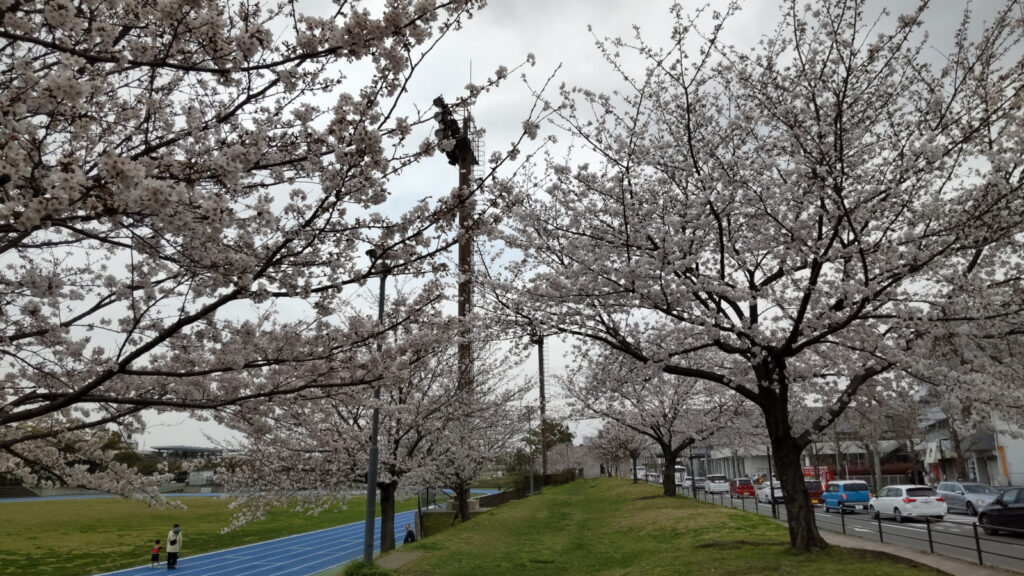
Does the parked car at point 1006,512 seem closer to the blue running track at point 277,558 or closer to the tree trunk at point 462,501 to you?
the tree trunk at point 462,501

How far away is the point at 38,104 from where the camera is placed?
3453 mm

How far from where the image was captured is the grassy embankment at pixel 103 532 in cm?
2880

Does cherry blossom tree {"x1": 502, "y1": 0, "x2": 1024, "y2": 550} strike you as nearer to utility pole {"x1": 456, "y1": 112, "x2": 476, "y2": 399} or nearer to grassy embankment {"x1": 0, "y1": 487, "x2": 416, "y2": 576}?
utility pole {"x1": 456, "y1": 112, "x2": 476, "y2": 399}

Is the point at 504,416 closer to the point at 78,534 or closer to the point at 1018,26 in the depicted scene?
the point at 1018,26

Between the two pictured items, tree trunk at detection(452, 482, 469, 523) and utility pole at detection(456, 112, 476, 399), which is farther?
tree trunk at detection(452, 482, 469, 523)

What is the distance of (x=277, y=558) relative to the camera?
96.6 ft

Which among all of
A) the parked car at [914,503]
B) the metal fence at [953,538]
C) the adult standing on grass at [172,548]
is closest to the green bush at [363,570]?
the metal fence at [953,538]

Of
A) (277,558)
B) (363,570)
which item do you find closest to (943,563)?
(363,570)

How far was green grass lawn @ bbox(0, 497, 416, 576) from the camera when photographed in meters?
28.8

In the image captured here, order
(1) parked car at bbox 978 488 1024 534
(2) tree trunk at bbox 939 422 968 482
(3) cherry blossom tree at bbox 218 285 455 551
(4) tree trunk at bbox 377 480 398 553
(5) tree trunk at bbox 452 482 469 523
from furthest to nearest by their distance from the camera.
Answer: (2) tree trunk at bbox 939 422 968 482 < (5) tree trunk at bbox 452 482 469 523 < (4) tree trunk at bbox 377 480 398 553 < (1) parked car at bbox 978 488 1024 534 < (3) cherry blossom tree at bbox 218 285 455 551

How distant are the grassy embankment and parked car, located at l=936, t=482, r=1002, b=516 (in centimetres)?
3168

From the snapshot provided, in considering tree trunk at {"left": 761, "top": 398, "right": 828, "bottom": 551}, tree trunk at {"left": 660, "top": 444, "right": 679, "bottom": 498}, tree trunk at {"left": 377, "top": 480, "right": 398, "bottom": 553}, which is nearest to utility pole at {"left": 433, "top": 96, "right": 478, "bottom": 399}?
tree trunk at {"left": 377, "top": 480, "right": 398, "bottom": 553}

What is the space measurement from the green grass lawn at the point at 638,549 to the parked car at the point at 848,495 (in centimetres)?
885

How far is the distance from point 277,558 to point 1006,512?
2999 centimetres
